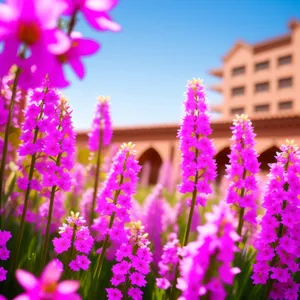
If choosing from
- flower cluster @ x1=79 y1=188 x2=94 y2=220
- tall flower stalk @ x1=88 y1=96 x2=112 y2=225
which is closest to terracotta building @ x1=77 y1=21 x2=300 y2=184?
flower cluster @ x1=79 y1=188 x2=94 y2=220

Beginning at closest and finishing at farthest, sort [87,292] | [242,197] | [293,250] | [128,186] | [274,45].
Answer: [87,292] < [293,250] < [128,186] < [242,197] < [274,45]

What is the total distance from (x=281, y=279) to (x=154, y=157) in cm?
2792

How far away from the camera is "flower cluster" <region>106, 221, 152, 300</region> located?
102 inches

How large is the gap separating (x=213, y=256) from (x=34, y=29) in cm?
90

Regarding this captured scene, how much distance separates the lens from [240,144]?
3.47 meters

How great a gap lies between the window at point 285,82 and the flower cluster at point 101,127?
37.3m

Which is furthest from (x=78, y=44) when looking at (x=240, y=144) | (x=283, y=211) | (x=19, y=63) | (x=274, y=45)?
(x=274, y=45)

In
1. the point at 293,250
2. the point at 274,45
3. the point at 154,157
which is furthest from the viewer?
the point at 274,45

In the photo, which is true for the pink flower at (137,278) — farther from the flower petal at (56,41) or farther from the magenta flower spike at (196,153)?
the flower petal at (56,41)

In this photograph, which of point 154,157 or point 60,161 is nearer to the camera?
point 60,161

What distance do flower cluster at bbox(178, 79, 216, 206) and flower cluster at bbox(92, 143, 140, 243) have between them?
0.42m

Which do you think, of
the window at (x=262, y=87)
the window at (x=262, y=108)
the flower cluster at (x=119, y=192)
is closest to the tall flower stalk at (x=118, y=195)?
the flower cluster at (x=119, y=192)

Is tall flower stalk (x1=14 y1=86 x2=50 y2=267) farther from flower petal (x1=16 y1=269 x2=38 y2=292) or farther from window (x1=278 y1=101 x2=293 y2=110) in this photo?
window (x1=278 y1=101 x2=293 y2=110)

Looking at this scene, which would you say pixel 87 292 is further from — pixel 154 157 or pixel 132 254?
pixel 154 157
